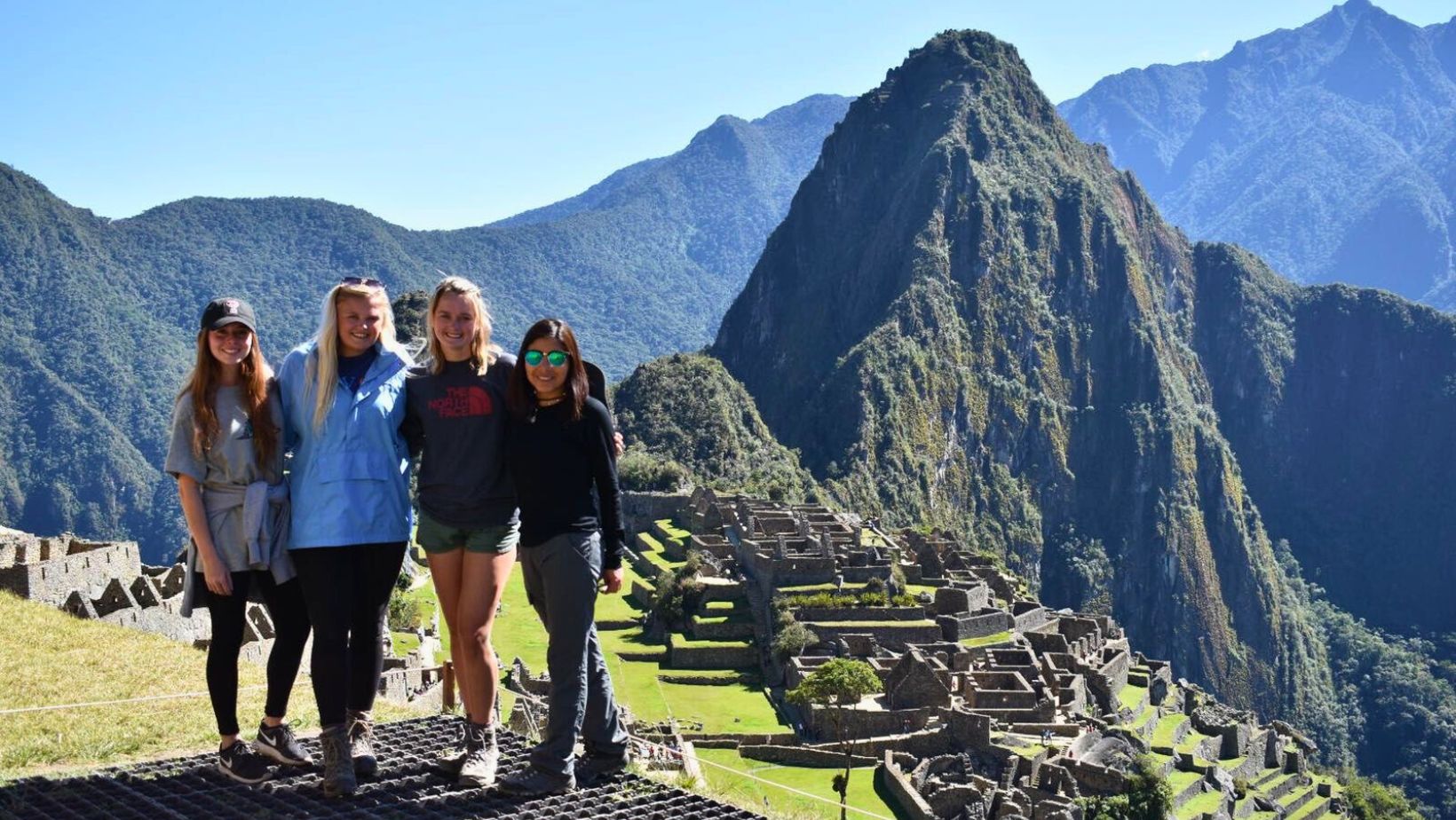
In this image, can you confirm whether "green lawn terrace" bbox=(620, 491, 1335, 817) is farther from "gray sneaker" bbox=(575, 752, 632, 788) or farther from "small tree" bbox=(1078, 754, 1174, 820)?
"gray sneaker" bbox=(575, 752, 632, 788)

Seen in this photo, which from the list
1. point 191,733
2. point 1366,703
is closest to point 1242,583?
point 1366,703

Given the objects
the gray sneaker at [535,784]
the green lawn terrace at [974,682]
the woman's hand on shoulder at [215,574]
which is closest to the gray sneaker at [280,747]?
the woman's hand on shoulder at [215,574]

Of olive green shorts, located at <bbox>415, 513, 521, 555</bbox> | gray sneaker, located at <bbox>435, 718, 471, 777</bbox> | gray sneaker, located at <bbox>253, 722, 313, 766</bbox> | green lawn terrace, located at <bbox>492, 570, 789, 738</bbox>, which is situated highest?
olive green shorts, located at <bbox>415, 513, 521, 555</bbox>

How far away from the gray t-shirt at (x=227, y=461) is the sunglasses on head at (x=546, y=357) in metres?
1.44

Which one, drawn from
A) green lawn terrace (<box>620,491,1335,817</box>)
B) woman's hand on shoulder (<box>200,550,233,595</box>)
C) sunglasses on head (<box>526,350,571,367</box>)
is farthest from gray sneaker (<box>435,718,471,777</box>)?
green lawn terrace (<box>620,491,1335,817</box>)

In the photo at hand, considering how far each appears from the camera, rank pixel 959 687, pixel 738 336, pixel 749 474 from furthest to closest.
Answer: pixel 738 336 → pixel 749 474 → pixel 959 687

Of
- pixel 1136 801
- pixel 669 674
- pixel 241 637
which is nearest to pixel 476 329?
pixel 241 637

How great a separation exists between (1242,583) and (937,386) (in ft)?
138

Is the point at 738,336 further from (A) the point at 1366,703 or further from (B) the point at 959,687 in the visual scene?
(B) the point at 959,687

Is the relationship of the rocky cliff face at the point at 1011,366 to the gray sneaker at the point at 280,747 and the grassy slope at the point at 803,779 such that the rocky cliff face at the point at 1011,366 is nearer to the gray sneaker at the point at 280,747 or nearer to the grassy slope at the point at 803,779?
the grassy slope at the point at 803,779

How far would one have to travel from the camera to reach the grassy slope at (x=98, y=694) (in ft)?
28.9

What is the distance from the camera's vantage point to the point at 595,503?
805 cm

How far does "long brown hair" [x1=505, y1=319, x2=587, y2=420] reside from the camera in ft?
25.3

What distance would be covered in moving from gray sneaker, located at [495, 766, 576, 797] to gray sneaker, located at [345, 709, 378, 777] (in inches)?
28.7
